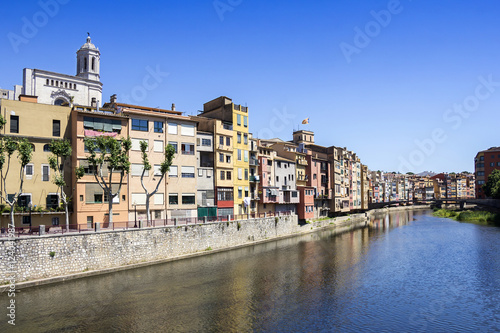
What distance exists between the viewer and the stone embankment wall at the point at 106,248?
101 feet

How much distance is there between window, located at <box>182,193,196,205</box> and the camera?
5267cm

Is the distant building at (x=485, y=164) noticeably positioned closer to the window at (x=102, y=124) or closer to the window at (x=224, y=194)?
the window at (x=224, y=194)

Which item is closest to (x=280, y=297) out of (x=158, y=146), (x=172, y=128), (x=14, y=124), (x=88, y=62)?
(x=158, y=146)

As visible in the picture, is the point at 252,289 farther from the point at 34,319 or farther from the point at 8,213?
the point at 8,213

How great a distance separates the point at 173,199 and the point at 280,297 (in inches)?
1030

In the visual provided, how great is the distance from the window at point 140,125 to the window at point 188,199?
34.6 feet

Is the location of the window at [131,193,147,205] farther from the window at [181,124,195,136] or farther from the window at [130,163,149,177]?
the window at [181,124,195,136]

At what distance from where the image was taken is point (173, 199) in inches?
2028

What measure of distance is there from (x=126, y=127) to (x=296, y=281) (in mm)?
28788

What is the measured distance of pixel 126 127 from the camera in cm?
4800

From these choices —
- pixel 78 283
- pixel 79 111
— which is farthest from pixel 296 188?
pixel 78 283

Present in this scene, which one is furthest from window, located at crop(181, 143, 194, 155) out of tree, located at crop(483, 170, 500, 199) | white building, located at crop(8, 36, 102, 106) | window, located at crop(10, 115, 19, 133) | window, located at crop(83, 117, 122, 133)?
tree, located at crop(483, 170, 500, 199)

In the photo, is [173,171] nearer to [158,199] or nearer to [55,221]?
[158,199]

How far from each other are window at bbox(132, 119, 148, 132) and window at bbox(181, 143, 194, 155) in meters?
5.96
